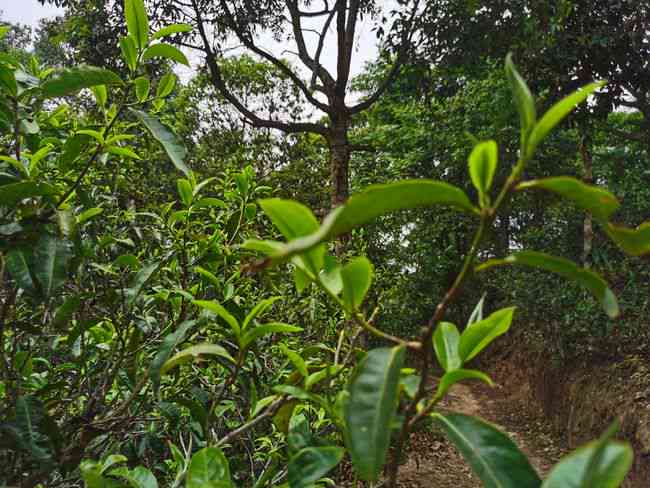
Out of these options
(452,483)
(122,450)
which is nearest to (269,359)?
(122,450)

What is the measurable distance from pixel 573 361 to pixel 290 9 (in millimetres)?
5835

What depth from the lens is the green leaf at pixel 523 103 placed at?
1.42 feet

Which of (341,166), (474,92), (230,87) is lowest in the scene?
(341,166)

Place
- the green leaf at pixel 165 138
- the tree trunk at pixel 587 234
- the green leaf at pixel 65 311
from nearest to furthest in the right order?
1. the green leaf at pixel 165 138
2. the green leaf at pixel 65 311
3. the tree trunk at pixel 587 234

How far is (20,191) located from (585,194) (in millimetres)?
802

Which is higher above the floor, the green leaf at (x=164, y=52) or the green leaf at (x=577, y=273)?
the green leaf at (x=164, y=52)

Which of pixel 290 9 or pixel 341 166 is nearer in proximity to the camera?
pixel 341 166

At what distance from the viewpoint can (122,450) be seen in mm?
1354

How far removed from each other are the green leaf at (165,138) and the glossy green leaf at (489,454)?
0.58 meters

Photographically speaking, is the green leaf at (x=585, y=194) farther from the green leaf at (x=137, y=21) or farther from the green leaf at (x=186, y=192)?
the green leaf at (x=186, y=192)

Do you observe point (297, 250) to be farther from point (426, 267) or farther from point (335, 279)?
point (426, 267)

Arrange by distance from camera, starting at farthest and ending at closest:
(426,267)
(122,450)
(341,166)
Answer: (426,267) < (341,166) < (122,450)

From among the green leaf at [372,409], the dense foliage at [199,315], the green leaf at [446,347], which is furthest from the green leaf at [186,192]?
the green leaf at [372,409]

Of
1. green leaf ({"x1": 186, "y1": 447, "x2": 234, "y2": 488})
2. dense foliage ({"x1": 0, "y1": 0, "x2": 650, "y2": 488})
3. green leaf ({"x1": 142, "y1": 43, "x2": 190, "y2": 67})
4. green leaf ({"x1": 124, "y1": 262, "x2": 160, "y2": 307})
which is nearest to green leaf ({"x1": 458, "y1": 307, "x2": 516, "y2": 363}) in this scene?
dense foliage ({"x1": 0, "y1": 0, "x2": 650, "y2": 488})
